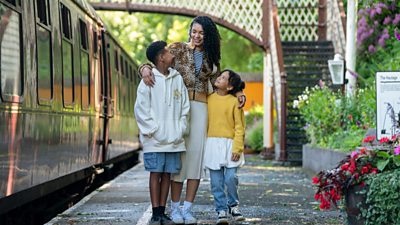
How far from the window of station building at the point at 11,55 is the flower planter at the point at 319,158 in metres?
6.32

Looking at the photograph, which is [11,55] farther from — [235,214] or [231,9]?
[231,9]

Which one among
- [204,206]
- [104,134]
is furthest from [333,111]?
[204,206]

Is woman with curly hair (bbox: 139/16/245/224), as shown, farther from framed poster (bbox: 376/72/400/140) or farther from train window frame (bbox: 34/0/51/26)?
framed poster (bbox: 376/72/400/140)

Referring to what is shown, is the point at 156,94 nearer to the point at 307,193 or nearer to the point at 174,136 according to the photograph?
the point at 174,136

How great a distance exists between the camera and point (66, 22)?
520 inches

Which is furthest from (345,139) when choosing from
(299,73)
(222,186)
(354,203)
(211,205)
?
(299,73)

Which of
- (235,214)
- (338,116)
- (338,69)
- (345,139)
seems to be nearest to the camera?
(235,214)

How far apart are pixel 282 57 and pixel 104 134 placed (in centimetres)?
834

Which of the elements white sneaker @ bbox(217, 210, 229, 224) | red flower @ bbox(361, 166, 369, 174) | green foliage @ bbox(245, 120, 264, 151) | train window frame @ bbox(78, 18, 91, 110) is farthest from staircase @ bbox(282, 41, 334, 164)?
red flower @ bbox(361, 166, 369, 174)

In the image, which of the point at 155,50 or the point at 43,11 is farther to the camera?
the point at 43,11

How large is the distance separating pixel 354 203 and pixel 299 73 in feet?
55.9

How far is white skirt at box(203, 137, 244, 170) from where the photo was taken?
10648mm

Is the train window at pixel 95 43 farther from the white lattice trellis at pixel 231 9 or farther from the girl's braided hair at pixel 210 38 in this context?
the white lattice trellis at pixel 231 9

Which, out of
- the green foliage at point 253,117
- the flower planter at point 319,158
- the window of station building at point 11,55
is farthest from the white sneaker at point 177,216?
the green foliage at point 253,117
